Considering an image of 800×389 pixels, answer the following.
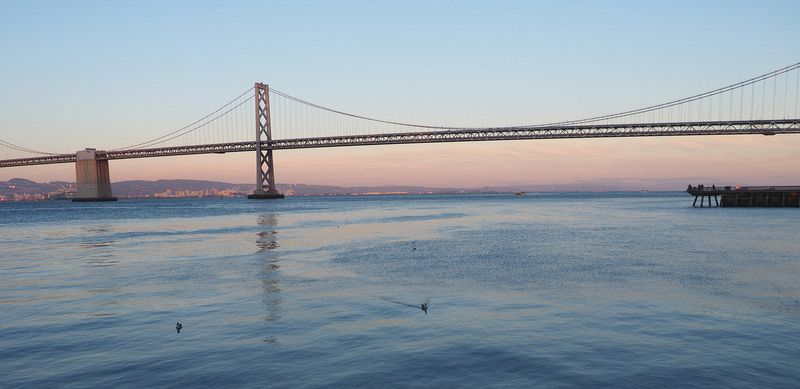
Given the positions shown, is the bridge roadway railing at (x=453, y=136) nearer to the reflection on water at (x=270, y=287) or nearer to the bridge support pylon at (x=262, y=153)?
the bridge support pylon at (x=262, y=153)

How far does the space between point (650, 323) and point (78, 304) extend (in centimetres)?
1287

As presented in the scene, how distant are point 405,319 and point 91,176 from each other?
115m

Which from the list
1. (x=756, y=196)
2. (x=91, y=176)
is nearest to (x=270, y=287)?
(x=756, y=196)

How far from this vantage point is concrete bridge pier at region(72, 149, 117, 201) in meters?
106

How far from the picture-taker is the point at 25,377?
26.8ft

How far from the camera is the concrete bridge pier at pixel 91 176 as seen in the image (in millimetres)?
106062

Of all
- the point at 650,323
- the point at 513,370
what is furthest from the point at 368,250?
the point at 513,370

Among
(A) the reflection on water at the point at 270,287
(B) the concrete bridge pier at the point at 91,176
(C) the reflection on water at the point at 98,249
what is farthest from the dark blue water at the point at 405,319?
(B) the concrete bridge pier at the point at 91,176

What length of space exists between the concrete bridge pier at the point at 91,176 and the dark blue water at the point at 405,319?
94.1m

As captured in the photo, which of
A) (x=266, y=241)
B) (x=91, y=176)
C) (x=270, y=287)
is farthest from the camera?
(x=91, y=176)

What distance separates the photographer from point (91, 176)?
109 meters

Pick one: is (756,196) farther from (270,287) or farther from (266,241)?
(270,287)

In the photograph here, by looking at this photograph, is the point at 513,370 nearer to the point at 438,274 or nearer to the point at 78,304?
the point at 438,274

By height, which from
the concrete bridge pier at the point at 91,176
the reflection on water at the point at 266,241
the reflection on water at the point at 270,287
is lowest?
the reflection on water at the point at 266,241
